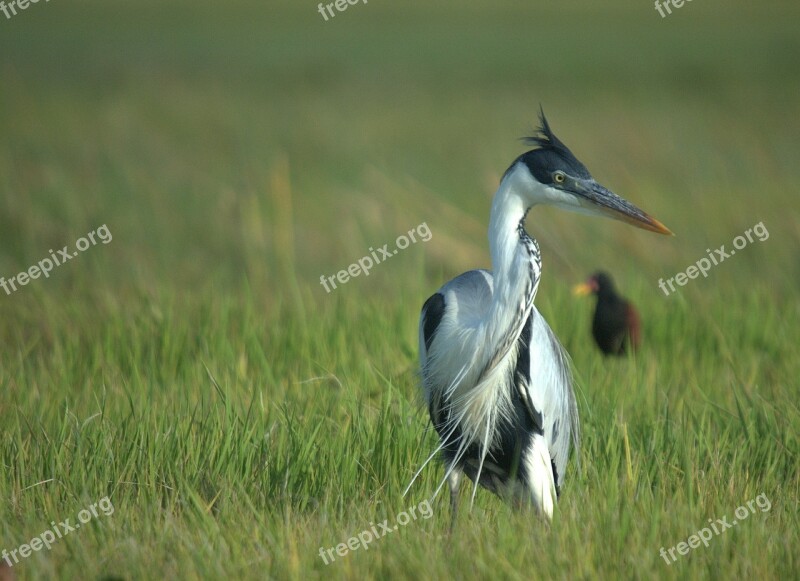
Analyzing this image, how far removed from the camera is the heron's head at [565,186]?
13.2 feet

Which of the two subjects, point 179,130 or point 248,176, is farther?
point 179,130

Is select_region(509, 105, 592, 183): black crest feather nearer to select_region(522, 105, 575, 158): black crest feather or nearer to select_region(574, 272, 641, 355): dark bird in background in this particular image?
select_region(522, 105, 575, 158): black crest feather

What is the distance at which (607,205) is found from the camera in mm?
4102

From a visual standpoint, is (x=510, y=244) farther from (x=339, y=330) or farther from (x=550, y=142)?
(x=339, y=330)

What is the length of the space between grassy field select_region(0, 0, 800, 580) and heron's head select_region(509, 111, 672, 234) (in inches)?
34.3

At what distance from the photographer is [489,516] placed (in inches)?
162

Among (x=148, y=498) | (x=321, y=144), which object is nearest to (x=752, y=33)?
(x=321, y=144)

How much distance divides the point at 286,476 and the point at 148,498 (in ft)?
1.74

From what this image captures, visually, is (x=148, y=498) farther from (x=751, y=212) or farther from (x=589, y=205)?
(x=751, y=212)

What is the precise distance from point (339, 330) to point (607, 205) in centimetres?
215

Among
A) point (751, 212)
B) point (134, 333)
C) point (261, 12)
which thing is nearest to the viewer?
point (134, 333)

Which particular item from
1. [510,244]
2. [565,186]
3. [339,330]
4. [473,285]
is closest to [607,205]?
[565,186]

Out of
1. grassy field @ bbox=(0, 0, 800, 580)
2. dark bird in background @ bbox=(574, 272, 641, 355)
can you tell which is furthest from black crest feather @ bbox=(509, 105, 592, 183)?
dark bird in background @ bbox=(574, 272, 641, 355)

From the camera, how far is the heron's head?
4016 millimetres
